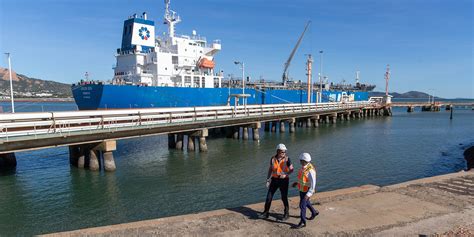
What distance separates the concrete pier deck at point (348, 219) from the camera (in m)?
6.50

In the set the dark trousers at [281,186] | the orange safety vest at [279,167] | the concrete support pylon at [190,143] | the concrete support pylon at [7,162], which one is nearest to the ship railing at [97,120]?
the concrete support pylon at [190,143]

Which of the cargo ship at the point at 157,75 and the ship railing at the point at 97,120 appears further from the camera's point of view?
the cargo ship at the point at 157,75

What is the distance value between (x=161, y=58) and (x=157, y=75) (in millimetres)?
2316

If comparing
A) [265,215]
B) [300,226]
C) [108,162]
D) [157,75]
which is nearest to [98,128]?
[108,162]

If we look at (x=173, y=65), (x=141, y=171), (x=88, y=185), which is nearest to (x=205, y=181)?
(x=141, y=171)

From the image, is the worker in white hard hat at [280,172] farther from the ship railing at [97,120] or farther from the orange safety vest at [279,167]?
the ship railing at [97,120]

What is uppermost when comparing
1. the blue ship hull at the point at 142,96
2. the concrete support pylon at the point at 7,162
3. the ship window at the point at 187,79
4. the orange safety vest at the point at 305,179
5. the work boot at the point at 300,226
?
the ship window at the point at 187,79

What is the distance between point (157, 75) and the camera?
3934cm

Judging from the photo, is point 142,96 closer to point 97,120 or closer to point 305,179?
point 97,120

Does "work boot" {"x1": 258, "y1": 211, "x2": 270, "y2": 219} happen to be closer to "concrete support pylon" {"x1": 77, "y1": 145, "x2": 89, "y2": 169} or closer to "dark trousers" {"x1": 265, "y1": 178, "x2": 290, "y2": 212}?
"dark trousers" {"x1": 265, "y1": 178, "x2": 290, "y2": 212}

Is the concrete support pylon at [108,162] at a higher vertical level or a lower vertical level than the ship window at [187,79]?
lower

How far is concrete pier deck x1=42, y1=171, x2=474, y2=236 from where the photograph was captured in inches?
256

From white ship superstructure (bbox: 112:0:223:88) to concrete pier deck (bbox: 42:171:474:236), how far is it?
31691 millimetres

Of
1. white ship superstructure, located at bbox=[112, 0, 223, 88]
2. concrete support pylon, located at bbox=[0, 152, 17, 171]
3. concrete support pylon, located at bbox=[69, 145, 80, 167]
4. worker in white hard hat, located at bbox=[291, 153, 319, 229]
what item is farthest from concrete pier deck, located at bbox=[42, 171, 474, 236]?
white ship superstructure, located at bbox=[112, 0, 223, 88]
